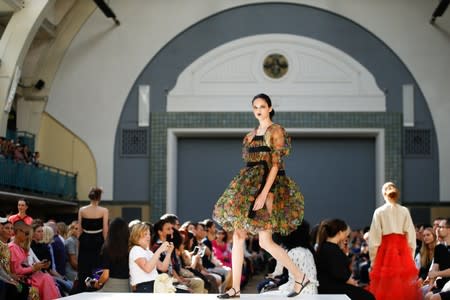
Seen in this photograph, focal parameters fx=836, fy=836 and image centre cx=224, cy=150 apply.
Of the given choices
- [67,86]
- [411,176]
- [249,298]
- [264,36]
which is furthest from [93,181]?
[249,298]

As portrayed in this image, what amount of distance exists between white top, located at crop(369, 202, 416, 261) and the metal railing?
34.2ft

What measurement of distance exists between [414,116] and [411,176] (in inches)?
64.0

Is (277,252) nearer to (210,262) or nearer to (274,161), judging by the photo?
(274,161)

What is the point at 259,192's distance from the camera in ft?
21.6

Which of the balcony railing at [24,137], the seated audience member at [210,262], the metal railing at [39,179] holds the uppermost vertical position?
the balcony railing at [24,137]

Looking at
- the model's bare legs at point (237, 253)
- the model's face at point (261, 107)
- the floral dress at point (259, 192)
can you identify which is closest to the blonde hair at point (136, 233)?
the floral dress at point (259, 192)

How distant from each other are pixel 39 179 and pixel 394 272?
12758 millimetres

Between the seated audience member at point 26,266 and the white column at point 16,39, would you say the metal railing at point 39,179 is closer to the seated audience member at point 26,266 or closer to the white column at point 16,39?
the white column at point 16,39

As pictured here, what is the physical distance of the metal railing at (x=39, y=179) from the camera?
18.3 metres

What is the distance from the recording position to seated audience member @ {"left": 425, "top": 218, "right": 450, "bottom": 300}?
29.3 ft

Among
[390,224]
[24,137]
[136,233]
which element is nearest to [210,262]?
[390,224]

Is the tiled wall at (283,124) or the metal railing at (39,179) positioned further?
the tiled wall at (283,124)

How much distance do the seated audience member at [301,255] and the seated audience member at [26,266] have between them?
118 inches

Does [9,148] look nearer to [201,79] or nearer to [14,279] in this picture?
[201,79]
